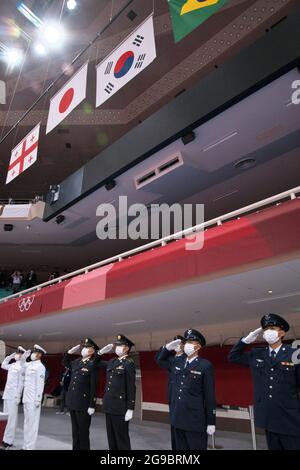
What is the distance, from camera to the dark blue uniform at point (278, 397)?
10.3ft

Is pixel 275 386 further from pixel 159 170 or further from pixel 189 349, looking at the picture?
pixel 159 170

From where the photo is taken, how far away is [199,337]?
437 cm

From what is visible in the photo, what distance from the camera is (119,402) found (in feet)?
16.0

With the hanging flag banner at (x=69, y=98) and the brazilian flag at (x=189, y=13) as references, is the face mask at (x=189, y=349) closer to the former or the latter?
the brazilian flag at (x=189, y=13)

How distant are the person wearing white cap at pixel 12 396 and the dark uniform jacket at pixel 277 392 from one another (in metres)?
5.03

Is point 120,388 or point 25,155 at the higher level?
point 25,155

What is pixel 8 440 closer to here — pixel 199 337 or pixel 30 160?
pixel 199 337

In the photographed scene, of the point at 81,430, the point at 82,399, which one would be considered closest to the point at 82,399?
the point at 82,399

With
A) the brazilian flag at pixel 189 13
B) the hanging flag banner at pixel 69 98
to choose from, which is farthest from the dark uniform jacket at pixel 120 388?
the brazilian flag at pixel 189 13

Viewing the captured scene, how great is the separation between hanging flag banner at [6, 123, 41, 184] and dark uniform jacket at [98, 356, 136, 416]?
16.3 ft

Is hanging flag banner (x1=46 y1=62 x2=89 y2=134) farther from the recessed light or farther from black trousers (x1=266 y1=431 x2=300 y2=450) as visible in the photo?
black trousers (x1=266 y1=431 x2=300 y2=450)

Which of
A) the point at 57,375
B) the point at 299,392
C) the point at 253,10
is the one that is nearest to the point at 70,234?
the point at 57,375

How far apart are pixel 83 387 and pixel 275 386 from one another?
3.33 meters

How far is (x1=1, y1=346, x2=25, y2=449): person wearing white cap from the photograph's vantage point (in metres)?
6.36
